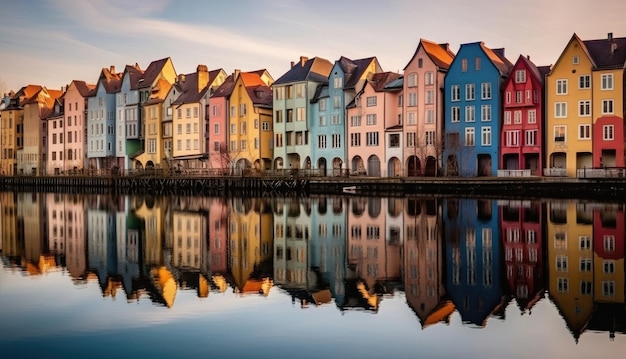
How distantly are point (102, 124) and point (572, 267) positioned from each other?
96.2 m

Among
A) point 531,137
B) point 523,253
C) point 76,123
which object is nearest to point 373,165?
point 531,137

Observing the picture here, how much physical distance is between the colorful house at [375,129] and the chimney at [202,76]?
25.9 meters

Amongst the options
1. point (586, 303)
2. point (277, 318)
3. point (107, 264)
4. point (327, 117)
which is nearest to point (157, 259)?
point (107, 264)

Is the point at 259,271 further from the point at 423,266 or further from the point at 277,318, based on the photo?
the point at 277,318

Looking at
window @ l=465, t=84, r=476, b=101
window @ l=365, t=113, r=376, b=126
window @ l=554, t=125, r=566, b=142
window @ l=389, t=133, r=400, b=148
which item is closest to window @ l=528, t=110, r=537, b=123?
window @ l=554, t=125, r=566, b=142

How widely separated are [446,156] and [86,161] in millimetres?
63852

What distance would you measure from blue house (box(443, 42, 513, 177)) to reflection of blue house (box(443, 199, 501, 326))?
32.2m

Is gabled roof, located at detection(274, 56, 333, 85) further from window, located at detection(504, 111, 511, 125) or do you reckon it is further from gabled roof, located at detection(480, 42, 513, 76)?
window, located at detection(504, 111, 511, 125)

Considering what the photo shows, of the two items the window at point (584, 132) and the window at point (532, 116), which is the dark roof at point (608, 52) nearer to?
the window at point (584, 132)

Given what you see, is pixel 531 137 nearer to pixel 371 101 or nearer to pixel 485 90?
pixel 485 90

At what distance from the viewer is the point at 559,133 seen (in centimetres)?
6750

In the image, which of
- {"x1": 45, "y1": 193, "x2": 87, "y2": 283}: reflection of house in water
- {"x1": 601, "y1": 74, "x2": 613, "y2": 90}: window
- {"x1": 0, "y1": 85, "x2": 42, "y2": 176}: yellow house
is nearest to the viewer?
{"x1": 45, "y1": 193, "x2": 87, "y2": 283}: reflection of house in water

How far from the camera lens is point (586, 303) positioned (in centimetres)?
1630

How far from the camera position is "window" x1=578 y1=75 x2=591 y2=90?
66625mm
